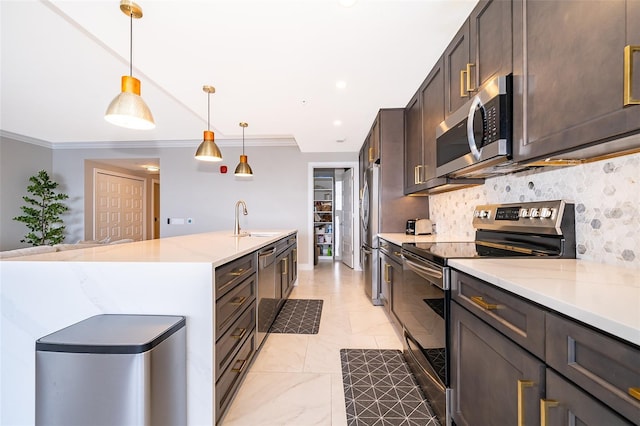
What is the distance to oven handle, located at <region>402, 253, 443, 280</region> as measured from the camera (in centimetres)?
138

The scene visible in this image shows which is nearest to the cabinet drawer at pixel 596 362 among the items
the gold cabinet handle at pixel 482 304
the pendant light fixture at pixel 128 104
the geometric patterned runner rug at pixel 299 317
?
the gold cabinet handle at pixel 482 304

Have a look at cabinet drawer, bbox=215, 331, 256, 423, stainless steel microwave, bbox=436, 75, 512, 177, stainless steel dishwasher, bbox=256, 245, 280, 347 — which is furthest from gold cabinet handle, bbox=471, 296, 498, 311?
stainless steel dishwasher, bbox=256, 245, 280, 347

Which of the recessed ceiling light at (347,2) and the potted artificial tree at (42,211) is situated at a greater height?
the recessed ceiling light at (347,2)

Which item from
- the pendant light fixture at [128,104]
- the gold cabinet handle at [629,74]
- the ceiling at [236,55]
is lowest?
the gold cabinet handle at [629,74]

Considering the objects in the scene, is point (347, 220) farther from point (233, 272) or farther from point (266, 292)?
point (233, 272)

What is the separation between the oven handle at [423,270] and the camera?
54.3 inches

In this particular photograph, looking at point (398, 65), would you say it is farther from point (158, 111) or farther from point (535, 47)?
point (158, 111)

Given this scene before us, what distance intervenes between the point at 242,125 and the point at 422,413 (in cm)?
373

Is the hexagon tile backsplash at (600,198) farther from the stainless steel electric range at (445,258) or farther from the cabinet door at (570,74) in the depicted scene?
the cabinet door at (570,74)

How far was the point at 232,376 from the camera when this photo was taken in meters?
1.57

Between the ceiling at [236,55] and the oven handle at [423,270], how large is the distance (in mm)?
1483

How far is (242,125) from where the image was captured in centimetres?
395

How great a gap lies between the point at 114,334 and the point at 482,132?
1.94m

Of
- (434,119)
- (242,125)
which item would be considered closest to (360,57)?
(434,119)
